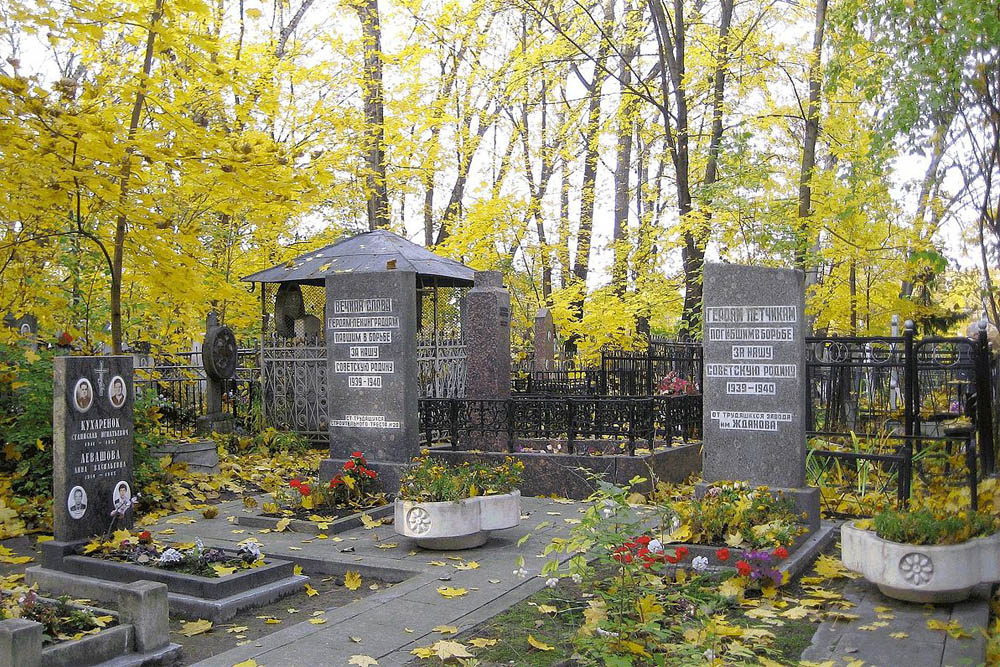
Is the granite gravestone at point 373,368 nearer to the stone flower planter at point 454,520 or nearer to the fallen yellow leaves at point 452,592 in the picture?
the stone flower planter at point 454,520

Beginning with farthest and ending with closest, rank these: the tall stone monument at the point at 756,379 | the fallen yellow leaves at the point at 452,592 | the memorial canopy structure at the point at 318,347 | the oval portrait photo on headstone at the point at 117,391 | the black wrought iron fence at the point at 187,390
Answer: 1. the memorial canopy structure at the point at 318,347
2. the black wrought iron fence at the point at 187,390
3. the tall stone monument at the point at 756,379
4. the oval portrait photo on headstone at the point at 117,391
5. the fallen yellow leaves at the point at 452,592

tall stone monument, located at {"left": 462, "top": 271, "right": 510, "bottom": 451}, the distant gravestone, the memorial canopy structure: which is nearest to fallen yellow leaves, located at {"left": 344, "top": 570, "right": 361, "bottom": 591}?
the distant gravestone

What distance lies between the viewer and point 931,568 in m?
5.78

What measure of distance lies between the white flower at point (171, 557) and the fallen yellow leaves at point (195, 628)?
0.75 meters

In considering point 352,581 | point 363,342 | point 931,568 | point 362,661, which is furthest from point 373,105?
point 931,568

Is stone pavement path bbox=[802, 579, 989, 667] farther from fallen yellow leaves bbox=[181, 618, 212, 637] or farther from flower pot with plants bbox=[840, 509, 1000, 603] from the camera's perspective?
fallen yellow leaves bbox=[181, 618, 212, 637]

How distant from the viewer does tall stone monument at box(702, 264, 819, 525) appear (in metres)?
7.87

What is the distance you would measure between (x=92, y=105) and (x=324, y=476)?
489 cm

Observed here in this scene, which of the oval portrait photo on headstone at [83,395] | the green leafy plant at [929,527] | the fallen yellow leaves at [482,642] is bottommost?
the fallen yellow leaves at [482,642]

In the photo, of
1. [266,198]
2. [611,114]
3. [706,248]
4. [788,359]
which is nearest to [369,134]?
[611,114]

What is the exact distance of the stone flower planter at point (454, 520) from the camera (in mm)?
7637

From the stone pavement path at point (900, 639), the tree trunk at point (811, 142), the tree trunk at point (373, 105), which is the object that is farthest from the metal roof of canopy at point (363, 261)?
the stone pavement path at point (900, 639)

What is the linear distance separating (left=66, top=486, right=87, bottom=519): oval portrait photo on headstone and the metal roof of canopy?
7833 millimetres

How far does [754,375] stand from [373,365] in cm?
444
